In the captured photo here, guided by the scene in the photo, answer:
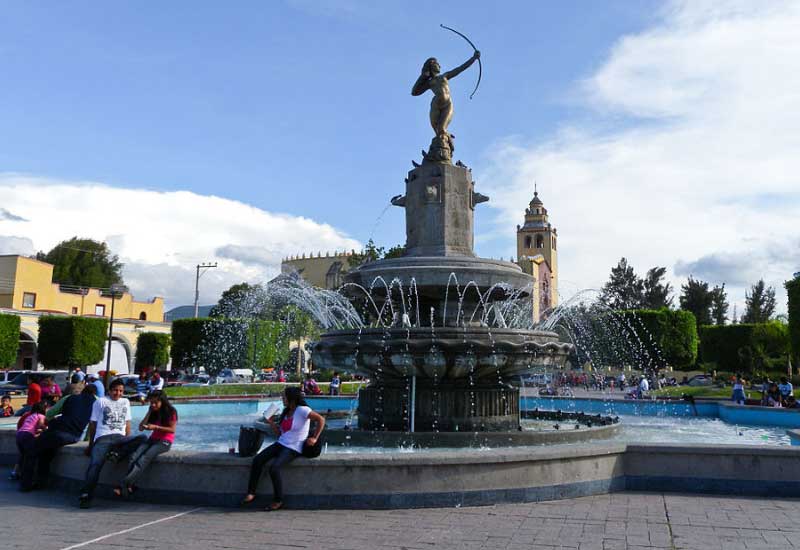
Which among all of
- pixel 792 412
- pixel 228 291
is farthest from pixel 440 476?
pixel 228 291

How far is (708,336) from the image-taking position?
162ft

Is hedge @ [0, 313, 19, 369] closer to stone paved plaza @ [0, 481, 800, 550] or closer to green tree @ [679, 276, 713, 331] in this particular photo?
stone paved plaza @ [0, 481, 800, 550]

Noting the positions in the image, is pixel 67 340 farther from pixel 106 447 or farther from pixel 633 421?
pixel 106 447

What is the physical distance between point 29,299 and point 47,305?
1.59m

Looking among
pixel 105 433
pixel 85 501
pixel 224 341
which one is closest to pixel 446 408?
pixel 105 433

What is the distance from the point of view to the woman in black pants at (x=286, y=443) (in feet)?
20.0

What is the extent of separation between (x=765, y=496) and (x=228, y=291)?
7063cm

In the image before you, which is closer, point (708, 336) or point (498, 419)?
point (498, 419)

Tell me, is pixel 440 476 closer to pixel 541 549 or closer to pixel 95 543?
pixel 541 549

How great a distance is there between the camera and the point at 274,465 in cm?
612

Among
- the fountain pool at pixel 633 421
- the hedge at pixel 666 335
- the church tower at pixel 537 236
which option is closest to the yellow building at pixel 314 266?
the church tower at pixel 537 236

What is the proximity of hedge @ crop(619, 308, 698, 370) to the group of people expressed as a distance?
4481cm

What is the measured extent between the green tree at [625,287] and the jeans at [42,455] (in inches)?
3171

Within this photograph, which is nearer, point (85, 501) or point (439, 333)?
point (85, 501)
